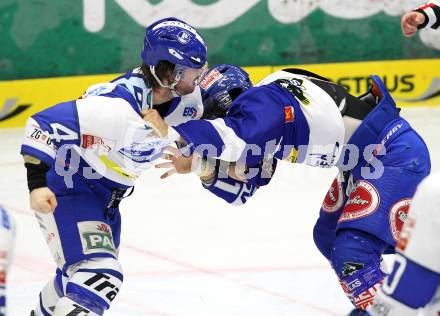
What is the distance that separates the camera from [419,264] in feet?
9.80

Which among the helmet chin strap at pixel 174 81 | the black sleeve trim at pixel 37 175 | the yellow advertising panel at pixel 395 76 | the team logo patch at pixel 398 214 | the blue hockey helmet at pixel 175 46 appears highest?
the blue hockey helmet at pixel 175 46

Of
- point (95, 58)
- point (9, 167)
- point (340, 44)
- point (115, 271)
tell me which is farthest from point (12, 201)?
point (340, 44)

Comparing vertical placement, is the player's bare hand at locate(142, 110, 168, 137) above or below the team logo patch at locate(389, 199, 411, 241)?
above

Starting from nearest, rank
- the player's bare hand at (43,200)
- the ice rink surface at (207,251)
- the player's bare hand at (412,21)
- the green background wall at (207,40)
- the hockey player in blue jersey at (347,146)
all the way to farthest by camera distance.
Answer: the player's bare hand at (43,200) < the hockey player in blue jersey at (347,146) < the player's bare hand at (412,21) < the ice rink surface at (207,251) < the green background wall at (207,40)

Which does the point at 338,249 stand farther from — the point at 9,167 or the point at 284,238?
the point at 9,167

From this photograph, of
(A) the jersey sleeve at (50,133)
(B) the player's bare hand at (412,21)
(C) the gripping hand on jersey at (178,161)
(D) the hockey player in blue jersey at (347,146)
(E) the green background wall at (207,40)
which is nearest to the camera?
(A) the jersey sleeve at (50,133)

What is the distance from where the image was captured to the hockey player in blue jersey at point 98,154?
4414 millimetres

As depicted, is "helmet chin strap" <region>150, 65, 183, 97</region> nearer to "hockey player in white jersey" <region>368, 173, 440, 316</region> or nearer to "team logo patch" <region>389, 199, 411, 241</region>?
"team logo patch" <region>389, 199, 411, 241</region>

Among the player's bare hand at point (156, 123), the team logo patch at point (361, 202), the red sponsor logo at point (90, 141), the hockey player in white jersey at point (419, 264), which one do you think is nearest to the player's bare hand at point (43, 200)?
the red sponsor logo at point (90, 141)

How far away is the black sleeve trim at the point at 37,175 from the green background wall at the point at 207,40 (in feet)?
15.7

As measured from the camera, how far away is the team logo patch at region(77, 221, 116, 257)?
4559mm

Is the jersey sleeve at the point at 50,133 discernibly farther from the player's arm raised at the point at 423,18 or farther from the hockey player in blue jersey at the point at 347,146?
the player's arm raised at the point at 423,18

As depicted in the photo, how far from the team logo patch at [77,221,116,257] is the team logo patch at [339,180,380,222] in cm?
100

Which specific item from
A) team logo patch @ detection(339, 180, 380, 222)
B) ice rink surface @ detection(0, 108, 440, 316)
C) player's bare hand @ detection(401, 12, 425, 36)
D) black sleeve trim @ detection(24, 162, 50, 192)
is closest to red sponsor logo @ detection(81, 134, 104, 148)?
black sleeve trim @ detection(24, 162, 50, 192)
